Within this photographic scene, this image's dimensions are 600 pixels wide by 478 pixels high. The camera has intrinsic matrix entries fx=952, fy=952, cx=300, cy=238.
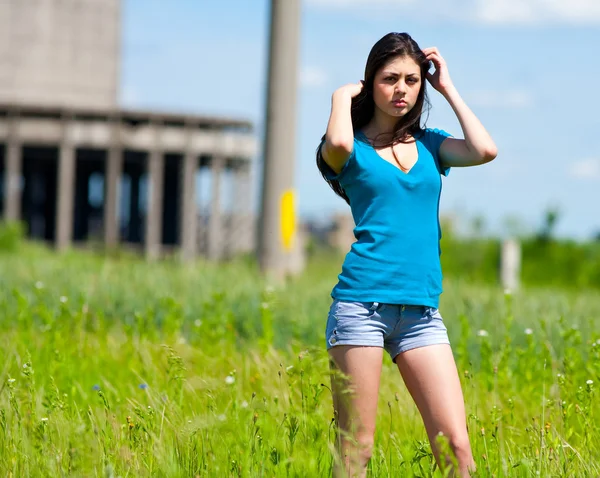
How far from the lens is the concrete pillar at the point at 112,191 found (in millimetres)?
19109

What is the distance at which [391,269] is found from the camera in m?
3.06

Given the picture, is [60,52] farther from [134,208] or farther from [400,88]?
[400,88]

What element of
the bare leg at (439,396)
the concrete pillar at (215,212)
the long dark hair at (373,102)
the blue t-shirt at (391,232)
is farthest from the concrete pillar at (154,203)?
the bare leg at (439,396)

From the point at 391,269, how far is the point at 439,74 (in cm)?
76

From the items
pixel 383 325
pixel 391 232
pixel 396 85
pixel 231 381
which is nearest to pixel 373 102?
pixel 396 85

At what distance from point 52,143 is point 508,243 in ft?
34.0

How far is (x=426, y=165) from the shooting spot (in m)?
3.18

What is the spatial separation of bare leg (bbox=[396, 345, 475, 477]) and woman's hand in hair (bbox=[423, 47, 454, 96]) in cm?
92

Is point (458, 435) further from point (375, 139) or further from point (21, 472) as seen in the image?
point (21, 472)

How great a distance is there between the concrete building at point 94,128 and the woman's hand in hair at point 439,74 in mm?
15881

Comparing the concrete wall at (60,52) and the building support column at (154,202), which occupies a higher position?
the concrete wall at (60,52)

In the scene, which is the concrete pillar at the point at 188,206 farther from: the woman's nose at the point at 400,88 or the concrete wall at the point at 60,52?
the woman's nose at the point at 400,88

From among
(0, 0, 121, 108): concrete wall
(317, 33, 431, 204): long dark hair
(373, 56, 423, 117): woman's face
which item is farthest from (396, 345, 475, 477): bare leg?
(0, 0, 121, 108): concrete wall

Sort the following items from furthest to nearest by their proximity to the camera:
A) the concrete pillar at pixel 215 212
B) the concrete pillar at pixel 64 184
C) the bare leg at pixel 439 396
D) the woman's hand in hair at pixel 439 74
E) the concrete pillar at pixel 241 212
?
the concrete pillar at pixel 241 212 → the concrete pillar at pixel 215 212 → the concrete pillar at pixel 64 184 → the woman's hand in hair at pixel 439 74 → the bare leg at pixel 439 396
